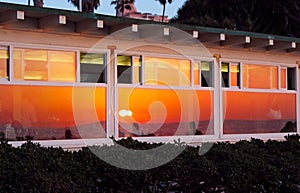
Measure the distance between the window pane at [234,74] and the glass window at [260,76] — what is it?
7.3 inches

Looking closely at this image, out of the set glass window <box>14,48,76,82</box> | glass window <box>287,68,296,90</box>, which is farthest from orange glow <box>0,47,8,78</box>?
glass window <box>287,68,296,90</box>

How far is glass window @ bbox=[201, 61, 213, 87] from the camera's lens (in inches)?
400

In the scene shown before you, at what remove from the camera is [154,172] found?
5.75m

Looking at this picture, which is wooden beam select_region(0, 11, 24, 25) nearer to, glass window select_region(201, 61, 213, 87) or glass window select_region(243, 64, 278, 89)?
glass window select_region(201, 61, 213, 87)

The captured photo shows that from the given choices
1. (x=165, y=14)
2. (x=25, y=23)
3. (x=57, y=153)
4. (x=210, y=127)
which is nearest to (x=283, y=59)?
(x=210, y=127)

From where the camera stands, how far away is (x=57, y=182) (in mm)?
5062

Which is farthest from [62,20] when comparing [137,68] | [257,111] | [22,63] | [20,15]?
[257,111]

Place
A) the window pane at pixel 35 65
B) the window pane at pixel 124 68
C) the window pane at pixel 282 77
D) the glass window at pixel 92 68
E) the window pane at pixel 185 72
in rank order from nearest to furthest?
the window pane at pixel 35 65
the glass window at pixel 92 68
the window pane at pixel 124 68
the window pane at pixel 185 72
the window pane at pixel 282 77

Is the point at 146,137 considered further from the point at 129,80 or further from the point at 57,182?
the point at 57,182

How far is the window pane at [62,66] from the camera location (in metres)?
8.36

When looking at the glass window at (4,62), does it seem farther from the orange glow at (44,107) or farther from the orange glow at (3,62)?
the orange glow at (44,107)

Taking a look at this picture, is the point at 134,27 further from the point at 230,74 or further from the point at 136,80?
the point at 230,74

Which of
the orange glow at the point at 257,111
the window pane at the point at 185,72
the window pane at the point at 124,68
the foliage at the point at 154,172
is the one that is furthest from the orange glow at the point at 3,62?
the orange glow at the point at 257,111

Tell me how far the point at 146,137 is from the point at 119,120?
672 mm
